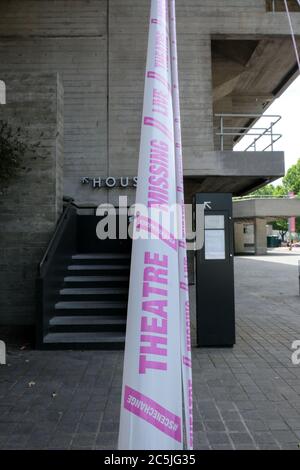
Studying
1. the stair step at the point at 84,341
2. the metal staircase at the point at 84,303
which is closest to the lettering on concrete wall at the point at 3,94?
the metal staircase at the point at 84,303

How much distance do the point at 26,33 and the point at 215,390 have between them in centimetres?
933

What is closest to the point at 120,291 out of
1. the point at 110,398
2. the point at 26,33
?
the point at 110,398

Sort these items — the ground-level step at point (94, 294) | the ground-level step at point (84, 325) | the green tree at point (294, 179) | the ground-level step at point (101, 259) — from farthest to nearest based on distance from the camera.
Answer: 1. the green tree at point (294, 179)
2. the ground-level step at point (101, 259)
3. the ground-level step at point (94, 294)
4. the ground-level step at point (84, 325)

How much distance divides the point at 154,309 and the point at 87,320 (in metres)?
4.79

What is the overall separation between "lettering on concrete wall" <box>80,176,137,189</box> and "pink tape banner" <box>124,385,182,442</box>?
848cm

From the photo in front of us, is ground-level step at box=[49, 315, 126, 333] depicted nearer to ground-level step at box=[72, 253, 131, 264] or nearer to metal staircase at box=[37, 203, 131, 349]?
metal staircase at box=[37, 203, 131, 349]

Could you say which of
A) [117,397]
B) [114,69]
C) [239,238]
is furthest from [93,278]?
[239,238]

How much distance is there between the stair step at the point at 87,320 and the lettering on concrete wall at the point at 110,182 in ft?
13.8

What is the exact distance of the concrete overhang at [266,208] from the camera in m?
34.1

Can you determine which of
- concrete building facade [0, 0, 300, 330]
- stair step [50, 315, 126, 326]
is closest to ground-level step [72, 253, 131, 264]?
stair step [50, 315, 126, 326]

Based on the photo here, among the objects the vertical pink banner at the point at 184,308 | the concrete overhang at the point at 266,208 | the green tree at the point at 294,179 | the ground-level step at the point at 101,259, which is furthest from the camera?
the green tree at the point at 294,179

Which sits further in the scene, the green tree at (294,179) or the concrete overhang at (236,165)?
the green tree at (294,179)

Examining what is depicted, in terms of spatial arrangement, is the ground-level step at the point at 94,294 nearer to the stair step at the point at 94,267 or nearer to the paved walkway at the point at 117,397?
the stair step at the point at 94,267
